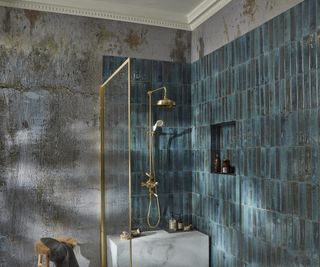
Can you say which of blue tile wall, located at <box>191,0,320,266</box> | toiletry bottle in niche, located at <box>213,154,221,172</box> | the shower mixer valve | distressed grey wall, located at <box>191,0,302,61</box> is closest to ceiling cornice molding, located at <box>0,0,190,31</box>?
distressed grey wall, located at <box>191,0,302,61</box>

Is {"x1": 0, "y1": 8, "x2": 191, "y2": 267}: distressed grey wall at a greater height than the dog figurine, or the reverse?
{"x1": 0, "y1": 8, "x2": 191, "y2": 267}: distressed grey wall

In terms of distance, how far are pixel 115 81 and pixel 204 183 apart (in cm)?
132

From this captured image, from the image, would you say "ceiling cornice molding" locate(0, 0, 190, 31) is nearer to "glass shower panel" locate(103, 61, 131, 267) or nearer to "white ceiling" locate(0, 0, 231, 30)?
"white ceiling" locate(0, 0, 231, 30)

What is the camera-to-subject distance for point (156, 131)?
3.26 metres

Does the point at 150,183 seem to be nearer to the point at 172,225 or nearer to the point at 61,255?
the point at 172,225

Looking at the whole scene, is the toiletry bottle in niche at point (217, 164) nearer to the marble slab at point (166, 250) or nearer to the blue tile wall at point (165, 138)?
the blue tile wall at point (165, 138)

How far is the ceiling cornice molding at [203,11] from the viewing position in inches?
114

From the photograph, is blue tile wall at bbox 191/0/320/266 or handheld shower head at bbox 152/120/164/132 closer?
blue tile wall at bbox 191/0/320/266

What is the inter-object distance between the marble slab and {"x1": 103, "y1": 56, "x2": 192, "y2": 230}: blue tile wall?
1.02ft

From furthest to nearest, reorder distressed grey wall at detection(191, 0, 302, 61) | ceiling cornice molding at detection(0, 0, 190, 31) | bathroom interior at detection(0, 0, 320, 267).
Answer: ceiling cornice molding at detection(0, 0, 190, 31)
distressed grey wall at detection(191, 0, 302, 61)
bathroom interior at detection(0, 0, 320, 267)

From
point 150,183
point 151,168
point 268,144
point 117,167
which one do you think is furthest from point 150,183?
point 268,144

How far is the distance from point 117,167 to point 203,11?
1721mm

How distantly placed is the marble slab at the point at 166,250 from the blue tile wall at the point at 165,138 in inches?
12.3

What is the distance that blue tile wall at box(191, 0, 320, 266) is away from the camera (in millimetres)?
1916
